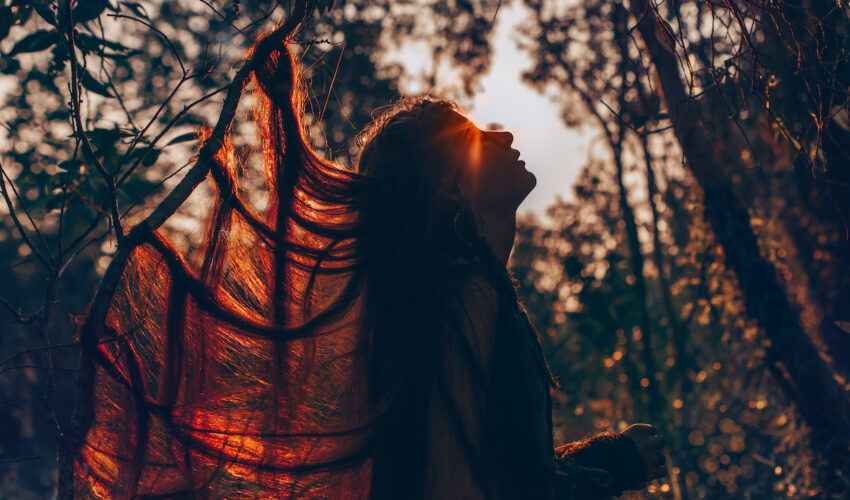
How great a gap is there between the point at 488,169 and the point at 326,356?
2.66 ft

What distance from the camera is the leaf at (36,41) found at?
2.30 meters

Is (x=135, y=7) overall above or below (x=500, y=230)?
above

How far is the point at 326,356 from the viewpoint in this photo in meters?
1.95

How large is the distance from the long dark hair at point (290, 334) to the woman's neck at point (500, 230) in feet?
0.74

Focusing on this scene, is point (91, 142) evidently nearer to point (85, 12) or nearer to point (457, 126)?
point (85, 12)

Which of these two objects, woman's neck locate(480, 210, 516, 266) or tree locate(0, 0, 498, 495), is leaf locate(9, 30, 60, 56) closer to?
tree locate(0, 0, 498, 495)

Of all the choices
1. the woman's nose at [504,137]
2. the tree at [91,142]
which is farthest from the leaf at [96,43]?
the woman's nose at [504,137]

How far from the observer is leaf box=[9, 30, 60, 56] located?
7.55 ft

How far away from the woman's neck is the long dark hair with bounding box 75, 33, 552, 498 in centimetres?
23

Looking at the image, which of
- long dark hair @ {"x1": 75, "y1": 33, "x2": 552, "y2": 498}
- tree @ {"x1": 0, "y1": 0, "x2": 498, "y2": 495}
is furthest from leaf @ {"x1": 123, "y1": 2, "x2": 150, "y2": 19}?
long dark hair @ {"x1": 75, "y1": 33, "x2": 552, "y2": 498}

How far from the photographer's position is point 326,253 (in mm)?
1904

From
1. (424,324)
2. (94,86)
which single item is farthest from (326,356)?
(94,86)

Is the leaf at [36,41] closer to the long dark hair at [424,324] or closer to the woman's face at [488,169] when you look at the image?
the long dark hair at [424,324]

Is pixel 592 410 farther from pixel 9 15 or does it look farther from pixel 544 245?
pixel 9 15
